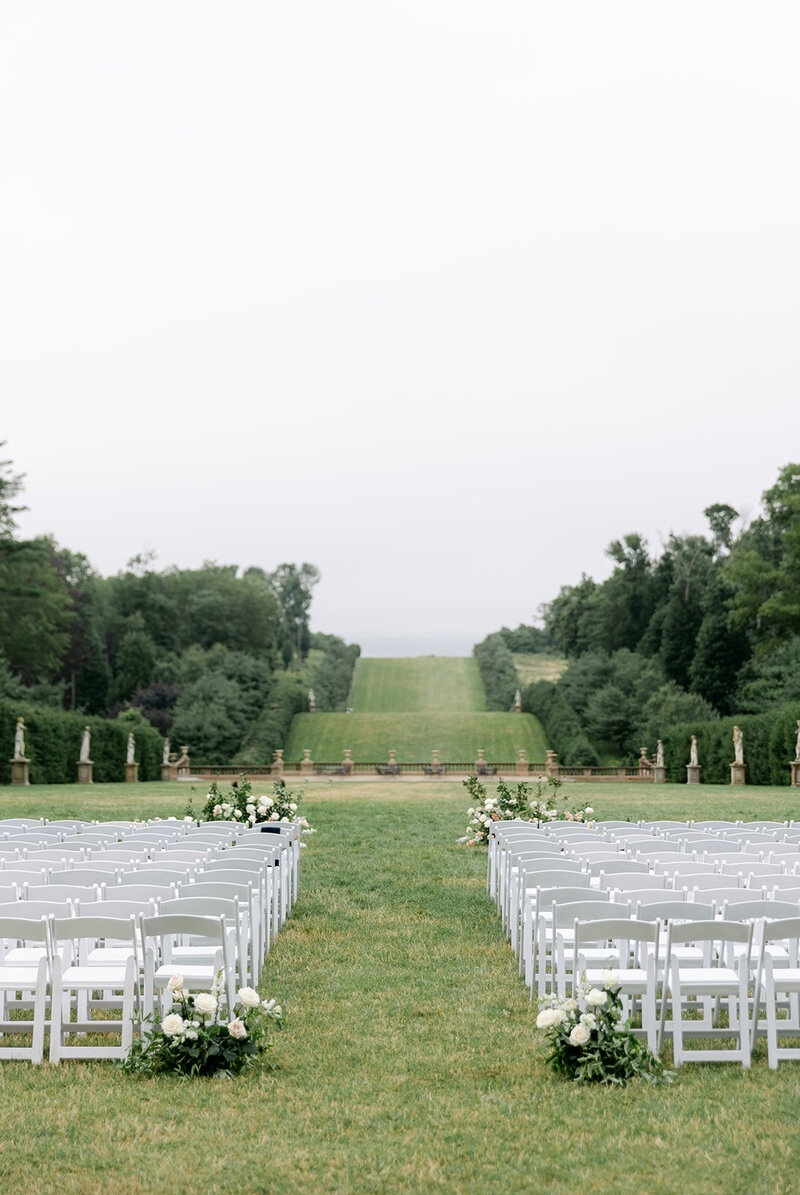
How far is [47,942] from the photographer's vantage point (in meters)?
7.58

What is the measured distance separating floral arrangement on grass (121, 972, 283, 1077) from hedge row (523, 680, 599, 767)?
4380 cm

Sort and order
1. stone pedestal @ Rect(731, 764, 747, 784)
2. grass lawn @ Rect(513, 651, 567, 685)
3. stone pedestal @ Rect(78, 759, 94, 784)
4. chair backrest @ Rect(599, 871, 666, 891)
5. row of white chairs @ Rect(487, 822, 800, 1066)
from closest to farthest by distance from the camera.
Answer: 1. row of white chairs @ Rect(487, 822, 800, 1066)
2. chair backrest @ Rect(599, 871, 666, 891)
3. stone pedestal @ Rect(731, 764, 747, 784)
4. stone pedestal @ Rect(78, 759, 94, 784)
5. grass lawn @ Rect(513, 651, 567, 685)

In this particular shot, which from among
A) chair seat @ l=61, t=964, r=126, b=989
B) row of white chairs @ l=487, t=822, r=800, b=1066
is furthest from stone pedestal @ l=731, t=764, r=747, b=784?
chair seat @ l=61, t=964, r=126, b=989

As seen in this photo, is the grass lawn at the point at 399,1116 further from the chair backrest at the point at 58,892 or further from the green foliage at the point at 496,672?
the green foliage at the point at 496,672

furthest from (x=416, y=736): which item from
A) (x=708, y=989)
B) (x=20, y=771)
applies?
(x=708, y=989)

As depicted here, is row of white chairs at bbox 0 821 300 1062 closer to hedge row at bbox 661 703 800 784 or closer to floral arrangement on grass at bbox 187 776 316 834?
floral arrangement on grass at bbox 187 776 316 834

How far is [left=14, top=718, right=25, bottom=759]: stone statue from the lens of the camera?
3578cm

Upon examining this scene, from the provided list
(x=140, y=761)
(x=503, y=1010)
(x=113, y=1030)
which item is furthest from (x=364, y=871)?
(x=140, y=761)

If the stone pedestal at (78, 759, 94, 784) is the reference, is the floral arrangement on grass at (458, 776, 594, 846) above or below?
above

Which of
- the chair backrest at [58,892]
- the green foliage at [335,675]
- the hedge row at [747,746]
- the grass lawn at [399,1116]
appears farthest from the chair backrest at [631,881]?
the green foliage at [335,675]

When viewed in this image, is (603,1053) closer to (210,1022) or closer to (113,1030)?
(210,1022)

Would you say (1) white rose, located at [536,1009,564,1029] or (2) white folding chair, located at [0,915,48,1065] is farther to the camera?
(2) white folding chair, located at [0,915,48,1065]

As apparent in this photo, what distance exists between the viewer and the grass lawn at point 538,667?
102 metres

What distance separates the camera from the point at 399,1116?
628 cm
